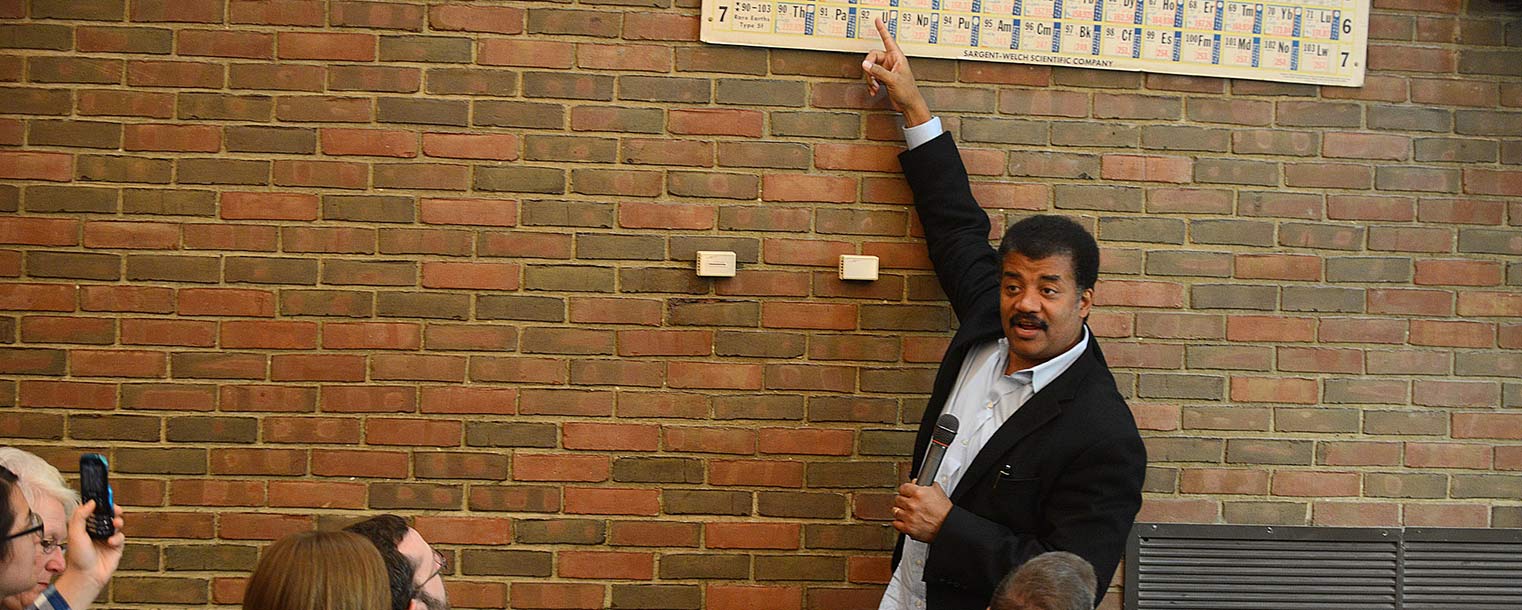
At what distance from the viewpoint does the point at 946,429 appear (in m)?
3.13

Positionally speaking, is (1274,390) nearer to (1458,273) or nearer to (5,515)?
(1458,273)

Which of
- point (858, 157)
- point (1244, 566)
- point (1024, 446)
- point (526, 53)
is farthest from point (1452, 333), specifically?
point (526, 53)

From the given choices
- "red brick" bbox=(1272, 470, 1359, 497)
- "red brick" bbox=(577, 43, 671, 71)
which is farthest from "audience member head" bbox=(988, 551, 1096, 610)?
"red brick" bbox=(577, 43, 671, 71)

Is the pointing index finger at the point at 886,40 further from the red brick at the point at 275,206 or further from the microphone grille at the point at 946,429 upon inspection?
the red brick at the point at 275,206

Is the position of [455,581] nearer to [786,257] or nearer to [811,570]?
[811,570]

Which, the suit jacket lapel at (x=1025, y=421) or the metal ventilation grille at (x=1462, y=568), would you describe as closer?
the suit jacket lapel at (x=1025, y=421)

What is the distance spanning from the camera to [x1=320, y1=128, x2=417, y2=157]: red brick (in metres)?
3.56

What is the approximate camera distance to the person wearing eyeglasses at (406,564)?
2371mm

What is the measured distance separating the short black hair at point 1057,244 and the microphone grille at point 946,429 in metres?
0.46

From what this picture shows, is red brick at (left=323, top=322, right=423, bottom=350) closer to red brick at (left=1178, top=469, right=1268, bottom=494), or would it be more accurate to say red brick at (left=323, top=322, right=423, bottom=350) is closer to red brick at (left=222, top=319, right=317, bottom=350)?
red brick at (left=222, top=319, right=317, bottom=350)

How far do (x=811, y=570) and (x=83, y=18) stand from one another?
2722 mm

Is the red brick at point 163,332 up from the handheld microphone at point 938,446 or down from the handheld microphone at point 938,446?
up

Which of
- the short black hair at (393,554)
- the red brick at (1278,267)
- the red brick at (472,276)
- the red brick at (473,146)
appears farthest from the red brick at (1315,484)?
the short black hair at (393,554)

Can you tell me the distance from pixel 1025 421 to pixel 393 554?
5.26 feet
